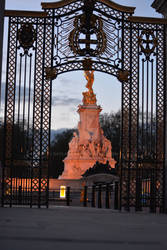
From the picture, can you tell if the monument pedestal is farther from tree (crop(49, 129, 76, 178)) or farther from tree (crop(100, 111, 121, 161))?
tree (crop(100, 111, 121, 161))

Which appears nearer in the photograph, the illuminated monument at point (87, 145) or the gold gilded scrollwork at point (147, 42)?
the gold gilded scrollwork at point (147, 42)

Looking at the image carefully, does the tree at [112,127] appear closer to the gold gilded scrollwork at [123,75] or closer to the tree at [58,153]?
the tree at [58,153]

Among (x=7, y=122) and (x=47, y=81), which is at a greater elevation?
(x=47, y=81)

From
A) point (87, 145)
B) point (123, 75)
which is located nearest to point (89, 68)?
point (123, 75)

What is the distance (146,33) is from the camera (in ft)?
39.6

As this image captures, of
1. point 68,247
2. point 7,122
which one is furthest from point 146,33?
point 68,247

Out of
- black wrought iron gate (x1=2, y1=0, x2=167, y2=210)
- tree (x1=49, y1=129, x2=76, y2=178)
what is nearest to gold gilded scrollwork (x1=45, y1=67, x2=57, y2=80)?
black wrought iron gate (x1=2, y1=0, x2=167, y2=210)

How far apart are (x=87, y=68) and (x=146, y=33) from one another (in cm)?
207

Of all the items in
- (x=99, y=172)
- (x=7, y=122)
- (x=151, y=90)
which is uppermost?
(x=151, y=90)

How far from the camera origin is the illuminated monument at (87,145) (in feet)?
111

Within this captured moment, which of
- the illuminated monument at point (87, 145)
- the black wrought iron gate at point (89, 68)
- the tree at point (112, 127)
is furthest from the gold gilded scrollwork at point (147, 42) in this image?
the tree at point (112, 127)

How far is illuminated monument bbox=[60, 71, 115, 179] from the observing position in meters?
34.0

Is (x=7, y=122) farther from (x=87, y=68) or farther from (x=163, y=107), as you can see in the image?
(x=163, y=107)

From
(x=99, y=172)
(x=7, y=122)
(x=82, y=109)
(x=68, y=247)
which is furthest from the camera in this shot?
(x=82, y=109)
